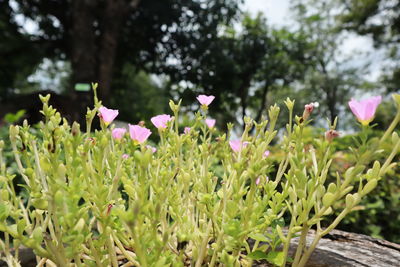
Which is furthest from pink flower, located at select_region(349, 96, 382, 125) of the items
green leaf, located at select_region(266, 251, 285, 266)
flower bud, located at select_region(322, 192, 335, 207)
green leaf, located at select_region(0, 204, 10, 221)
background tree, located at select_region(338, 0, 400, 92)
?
background tree, located at select_region(338, 0, 400, 92)

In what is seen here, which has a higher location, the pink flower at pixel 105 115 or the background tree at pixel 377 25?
the background tree at pixel 377 25

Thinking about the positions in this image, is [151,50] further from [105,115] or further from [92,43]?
[105,115]

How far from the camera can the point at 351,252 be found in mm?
1519

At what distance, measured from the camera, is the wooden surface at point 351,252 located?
1.41 m

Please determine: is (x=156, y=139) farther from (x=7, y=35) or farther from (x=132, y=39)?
(x=7, y=35)

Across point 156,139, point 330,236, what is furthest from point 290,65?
point 330,236

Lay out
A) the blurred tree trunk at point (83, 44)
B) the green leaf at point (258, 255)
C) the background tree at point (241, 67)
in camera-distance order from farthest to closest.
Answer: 1. the background tree at point (241, 67)
2. the blurred tree trunk at point (83, 44)
3. the green leaf at point (258, 255)

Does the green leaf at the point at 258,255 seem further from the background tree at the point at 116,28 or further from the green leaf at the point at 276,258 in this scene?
the background tree at the point at 116,28

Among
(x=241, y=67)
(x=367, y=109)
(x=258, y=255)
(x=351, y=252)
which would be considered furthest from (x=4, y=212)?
(x=241, y=67)

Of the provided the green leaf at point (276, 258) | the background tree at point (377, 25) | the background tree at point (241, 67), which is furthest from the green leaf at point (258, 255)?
the background tree at point (377, 25)

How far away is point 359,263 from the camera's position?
1.39 meters

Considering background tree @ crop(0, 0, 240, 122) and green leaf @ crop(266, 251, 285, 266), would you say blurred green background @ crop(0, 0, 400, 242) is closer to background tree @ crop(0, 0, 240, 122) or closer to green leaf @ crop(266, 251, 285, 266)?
background tree @ crop(0, 0, 240, 122)

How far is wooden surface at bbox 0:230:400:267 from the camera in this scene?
1.41 m

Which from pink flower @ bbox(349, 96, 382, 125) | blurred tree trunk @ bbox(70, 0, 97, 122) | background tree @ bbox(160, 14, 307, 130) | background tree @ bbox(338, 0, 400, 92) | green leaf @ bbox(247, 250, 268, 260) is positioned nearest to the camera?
pink flower @ bbox(349, 96, 382, 125)
